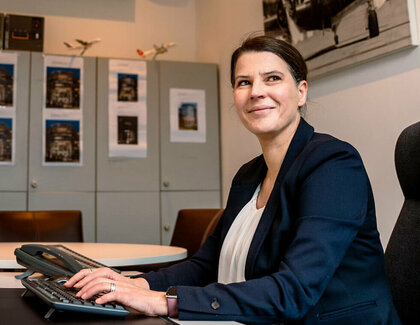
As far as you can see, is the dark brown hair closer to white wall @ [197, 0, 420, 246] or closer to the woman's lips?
the woman's lips

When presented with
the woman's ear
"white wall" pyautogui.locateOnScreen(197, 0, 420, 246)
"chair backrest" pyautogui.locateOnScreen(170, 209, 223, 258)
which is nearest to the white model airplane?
"chair backrest" pyautogui.locateOnScreen(170, 209, 223, 258)

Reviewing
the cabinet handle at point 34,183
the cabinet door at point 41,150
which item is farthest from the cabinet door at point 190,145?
the cabinet handle at point 34,183

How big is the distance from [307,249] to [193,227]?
1.80m

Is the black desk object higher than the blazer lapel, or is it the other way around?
the blazer lapel

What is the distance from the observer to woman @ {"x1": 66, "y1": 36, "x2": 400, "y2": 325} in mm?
928

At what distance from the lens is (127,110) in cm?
367

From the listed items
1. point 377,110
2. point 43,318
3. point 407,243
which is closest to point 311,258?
point 407,243

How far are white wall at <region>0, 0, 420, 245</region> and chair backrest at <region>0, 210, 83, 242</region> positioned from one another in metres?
1.25

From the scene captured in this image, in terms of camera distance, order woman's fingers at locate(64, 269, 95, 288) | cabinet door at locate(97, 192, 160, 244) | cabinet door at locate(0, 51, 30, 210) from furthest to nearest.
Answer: cabinet door at locate(97, 192, 160, 244) → cabinet door at locate(0, 51, 30, 210) → woman's fingers at locate(64, 269, 95, 288)

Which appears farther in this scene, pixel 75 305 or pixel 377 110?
pixel 377 110

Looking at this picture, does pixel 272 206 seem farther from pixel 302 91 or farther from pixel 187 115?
pixel 187 115

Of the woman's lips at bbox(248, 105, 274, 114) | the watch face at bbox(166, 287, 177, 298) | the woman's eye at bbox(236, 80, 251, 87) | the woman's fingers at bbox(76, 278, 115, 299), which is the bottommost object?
the watch face at bbox(166, 287, 177, 298)

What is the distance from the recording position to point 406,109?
81.7 inches

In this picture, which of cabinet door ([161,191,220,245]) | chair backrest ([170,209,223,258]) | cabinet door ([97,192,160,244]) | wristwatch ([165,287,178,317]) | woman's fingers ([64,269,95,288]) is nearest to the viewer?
wristwatch ([165,287,178,317])
